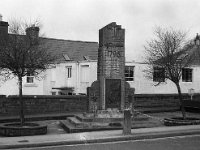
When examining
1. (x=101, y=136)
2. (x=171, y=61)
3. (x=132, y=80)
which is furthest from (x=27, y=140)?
(x=132, y=80)

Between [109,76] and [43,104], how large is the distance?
7908 millimetres

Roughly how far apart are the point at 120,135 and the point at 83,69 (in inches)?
982

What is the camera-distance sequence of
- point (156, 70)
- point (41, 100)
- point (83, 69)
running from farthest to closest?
1. point (83, 69)
2. point (41, 100)
3. point (156, 70)

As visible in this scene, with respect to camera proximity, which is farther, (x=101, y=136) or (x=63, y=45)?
(x=63, y=45)

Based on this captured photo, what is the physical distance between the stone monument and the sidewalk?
3.23m

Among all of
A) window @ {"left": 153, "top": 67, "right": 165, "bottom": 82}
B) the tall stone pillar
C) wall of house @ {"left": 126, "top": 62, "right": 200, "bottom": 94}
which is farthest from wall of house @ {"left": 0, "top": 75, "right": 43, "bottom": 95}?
the tall stone pillar

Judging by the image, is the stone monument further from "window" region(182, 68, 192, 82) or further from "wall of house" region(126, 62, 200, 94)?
"window" region(182, 68, 192, 82)

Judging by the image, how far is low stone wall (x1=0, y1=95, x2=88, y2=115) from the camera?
2506 centimetres

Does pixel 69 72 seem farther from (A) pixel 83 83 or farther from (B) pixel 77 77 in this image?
(A) pixel 83 83

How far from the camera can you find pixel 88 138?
14.9 metres

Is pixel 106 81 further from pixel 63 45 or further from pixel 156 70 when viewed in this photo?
pixel 63 45

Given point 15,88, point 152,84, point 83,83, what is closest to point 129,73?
point 152,84

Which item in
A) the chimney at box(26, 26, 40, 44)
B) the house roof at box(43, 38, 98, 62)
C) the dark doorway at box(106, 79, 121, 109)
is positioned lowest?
the dark doorway at box(106, 79, 121, 109)

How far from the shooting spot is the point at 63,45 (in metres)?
45.6
